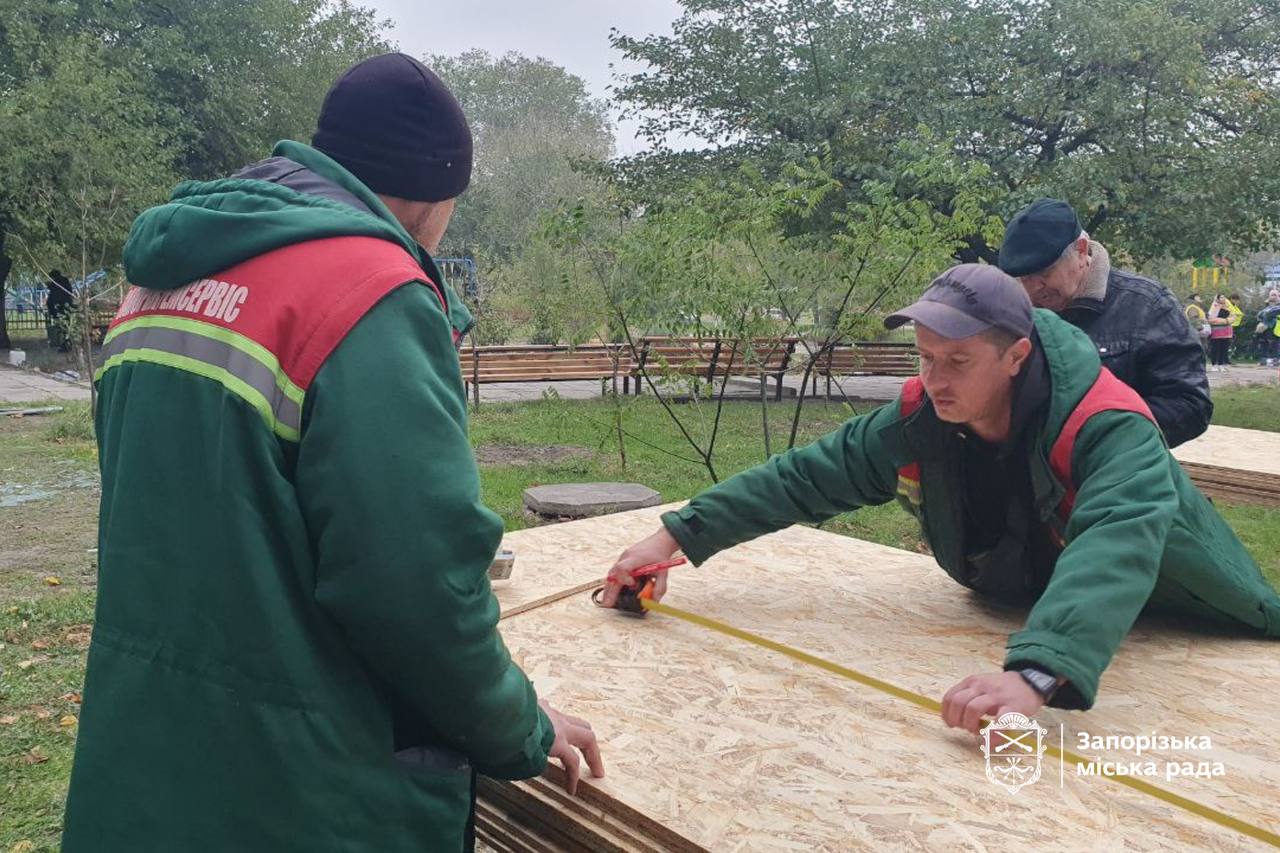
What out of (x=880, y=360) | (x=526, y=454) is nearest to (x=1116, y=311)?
(x=526, y=454)

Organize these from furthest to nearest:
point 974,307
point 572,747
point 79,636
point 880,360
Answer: point 880,360, point 79,636, point 974,307, point 572,747

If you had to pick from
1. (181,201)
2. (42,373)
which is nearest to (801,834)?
(181,201)

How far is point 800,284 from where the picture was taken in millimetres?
7102

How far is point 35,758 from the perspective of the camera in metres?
3.82

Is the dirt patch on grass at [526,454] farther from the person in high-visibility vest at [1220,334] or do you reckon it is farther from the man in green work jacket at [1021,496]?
the person in high-visibility vest at [1220,334]

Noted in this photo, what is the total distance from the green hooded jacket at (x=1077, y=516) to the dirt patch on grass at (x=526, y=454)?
716cm

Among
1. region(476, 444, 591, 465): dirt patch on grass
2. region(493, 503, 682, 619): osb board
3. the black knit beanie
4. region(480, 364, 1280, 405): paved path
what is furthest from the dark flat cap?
region(480, 364, 1280, 405): paved path

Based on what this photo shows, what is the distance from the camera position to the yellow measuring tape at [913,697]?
1.79 metres

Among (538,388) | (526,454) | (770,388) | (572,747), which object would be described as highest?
(572,747)

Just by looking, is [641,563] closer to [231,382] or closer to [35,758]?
[231,382]

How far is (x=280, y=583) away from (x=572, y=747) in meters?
0.75

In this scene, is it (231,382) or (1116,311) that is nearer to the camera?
(231,382)

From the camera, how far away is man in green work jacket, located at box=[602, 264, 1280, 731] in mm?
2053

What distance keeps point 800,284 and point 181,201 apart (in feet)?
19.5
